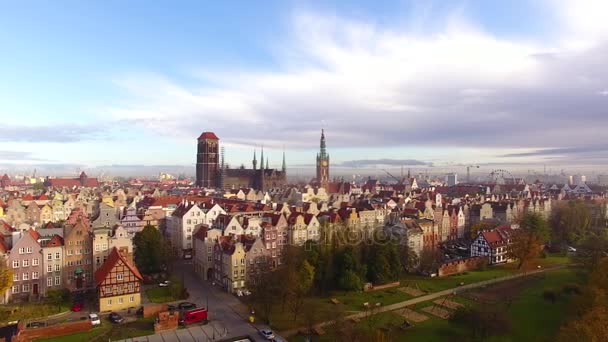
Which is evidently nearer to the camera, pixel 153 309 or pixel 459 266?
pixel 153 309

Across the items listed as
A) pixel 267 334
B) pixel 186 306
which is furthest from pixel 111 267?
pixel 267 334

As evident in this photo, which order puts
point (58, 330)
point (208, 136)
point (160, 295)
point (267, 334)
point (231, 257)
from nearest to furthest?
point (267, 334) → point (58, 330) → point (160, 295) → point (231, 257) → point (208, 136)

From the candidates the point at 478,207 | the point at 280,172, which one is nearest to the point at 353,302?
the point at 478,207

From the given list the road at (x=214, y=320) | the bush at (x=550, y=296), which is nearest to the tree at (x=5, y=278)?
the road at (x=214, y=320)

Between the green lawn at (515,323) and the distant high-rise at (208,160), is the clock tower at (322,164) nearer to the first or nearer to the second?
the distant high-rise at (208,160)

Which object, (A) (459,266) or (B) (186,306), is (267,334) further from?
(A) (459,266)

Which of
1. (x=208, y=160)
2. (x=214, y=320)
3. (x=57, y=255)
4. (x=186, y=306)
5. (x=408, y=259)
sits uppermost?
(x=208, y=160)
